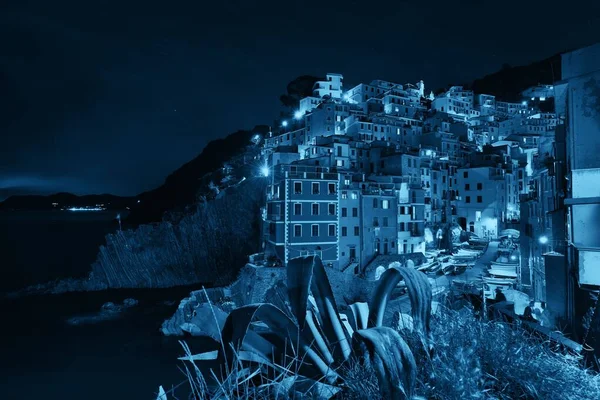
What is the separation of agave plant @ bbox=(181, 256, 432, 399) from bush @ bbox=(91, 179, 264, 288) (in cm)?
4033

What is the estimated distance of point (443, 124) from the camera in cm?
5122

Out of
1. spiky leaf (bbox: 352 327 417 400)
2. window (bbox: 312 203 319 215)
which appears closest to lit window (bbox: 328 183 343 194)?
window (bbox: 312 203 319 215)

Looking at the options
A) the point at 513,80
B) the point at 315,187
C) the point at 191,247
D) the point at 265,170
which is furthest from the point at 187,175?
the point at 513,80

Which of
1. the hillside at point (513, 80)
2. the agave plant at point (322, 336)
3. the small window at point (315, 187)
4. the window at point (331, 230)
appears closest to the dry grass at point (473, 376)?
the agave plant at point (322, 336)

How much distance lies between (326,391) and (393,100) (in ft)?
182

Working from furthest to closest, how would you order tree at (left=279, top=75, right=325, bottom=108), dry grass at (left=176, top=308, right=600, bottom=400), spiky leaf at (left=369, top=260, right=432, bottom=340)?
tree at (left=279, top=75, right=325, bottom=108) → spiky leaf at (left=369, top=260, right=432, bottom=340) → dry grass at (left=176, top=308, right=600, bottom=400)

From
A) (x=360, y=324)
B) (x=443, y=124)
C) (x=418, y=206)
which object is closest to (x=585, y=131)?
(x=360, y=324)

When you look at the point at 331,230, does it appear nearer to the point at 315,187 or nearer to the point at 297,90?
the point at 315,187

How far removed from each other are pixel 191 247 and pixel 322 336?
150ft

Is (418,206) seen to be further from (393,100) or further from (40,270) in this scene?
(40,270)

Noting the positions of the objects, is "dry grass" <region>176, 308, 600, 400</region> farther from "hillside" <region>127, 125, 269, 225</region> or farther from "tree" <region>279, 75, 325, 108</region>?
"hillside" <region>127, 125, 269, 225</region>

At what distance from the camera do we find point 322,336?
335cm

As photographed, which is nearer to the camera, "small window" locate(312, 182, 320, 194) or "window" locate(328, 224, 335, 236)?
"small window" locate(312, 182, 320, 194)

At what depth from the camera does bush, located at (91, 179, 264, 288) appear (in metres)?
44.3
